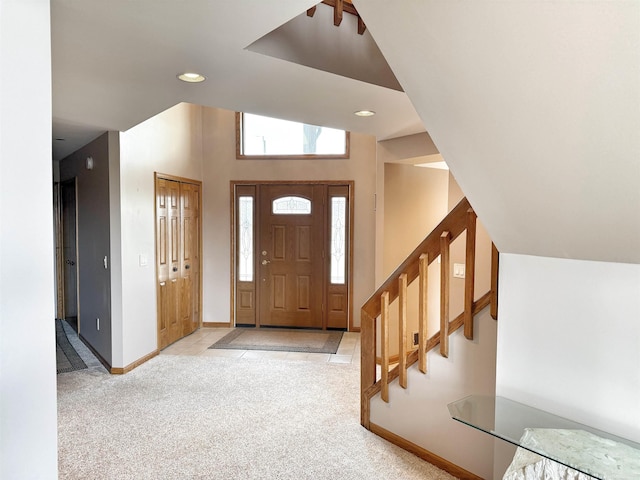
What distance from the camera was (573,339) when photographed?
1532 millimetres

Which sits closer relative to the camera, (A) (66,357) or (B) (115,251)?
(B) (115,251)

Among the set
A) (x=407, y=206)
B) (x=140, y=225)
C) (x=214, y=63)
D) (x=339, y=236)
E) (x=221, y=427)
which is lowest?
(x=221, y=427)

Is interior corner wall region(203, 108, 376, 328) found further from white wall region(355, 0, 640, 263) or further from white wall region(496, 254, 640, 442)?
white wall region(355, 0, 640, 263)

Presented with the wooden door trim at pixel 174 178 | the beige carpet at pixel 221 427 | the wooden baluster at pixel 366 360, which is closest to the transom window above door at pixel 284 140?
the wooden door trim at pixel 174 178

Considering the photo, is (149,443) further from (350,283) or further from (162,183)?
(350,283)

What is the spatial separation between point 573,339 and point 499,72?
976 millimetres

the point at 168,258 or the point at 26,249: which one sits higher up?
the point at 26,249

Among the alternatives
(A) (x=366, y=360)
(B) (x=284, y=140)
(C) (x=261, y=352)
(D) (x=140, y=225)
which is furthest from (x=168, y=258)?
(A) (x=366, y=360)

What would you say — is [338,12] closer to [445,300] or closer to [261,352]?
[445,300]

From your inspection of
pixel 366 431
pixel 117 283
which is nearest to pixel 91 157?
pixel 117 283

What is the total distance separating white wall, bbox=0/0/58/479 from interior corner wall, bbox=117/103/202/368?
9.25 feet

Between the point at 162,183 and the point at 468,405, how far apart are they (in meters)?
4.15

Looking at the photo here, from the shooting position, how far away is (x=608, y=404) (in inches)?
56.8

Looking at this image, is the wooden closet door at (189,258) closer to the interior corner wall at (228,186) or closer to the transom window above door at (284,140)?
the interior corner wall at (228,186)
